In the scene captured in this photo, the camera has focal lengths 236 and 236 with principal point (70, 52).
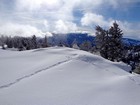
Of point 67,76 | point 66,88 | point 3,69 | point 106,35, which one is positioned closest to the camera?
point 66,88

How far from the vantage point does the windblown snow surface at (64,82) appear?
6.74 meters

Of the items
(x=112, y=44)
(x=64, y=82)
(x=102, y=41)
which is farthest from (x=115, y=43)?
(x=64, y=82)

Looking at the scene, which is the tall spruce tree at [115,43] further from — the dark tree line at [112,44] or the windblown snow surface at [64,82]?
the windblown snow surface at [64,82]

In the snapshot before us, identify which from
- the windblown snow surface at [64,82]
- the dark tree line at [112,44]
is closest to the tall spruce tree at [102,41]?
the dark tree line at [112,44]

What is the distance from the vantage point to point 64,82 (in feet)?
26.2

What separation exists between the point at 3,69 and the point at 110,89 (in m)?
4.38

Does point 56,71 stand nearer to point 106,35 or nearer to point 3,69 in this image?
point 3,69

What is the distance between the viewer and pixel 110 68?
993 centimetres

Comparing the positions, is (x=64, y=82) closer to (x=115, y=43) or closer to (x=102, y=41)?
(x=115, y=43)

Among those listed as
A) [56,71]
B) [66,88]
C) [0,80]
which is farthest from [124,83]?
[0,80]

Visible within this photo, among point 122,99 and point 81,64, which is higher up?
point 81,64

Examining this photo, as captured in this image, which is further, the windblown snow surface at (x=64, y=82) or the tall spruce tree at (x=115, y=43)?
the tall spruce tree at (x=115, y=43)

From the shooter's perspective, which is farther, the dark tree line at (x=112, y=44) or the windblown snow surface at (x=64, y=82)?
the dark tree line at (x=112, y=44)

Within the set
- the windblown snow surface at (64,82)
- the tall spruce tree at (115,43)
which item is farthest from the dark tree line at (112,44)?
the windblown snow surface at (64,82)
